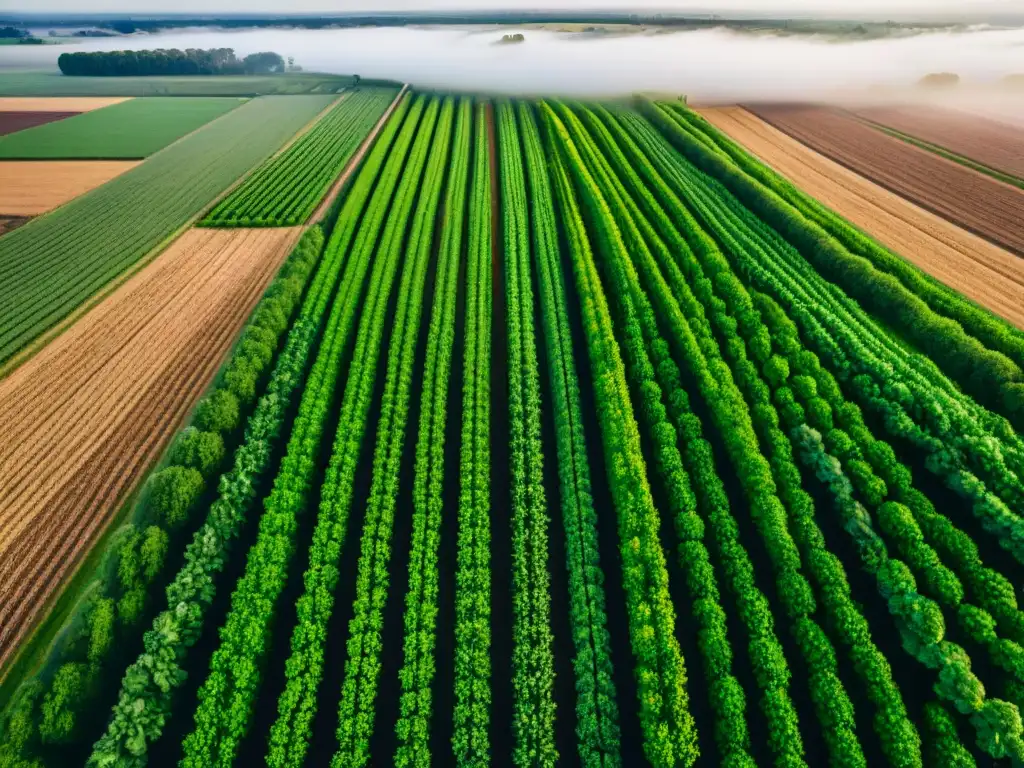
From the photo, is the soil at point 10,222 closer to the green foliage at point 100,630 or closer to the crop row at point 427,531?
the crop row at point 427,531

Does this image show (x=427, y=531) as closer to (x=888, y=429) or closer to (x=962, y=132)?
(x=888, y=429)

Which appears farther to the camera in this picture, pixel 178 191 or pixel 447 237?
pixel 178 191

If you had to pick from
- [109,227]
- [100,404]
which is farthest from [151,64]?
[100,404]

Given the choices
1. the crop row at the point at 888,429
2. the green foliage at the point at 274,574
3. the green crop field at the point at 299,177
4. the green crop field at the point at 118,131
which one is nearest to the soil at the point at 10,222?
the green crop field at the point at 299,177

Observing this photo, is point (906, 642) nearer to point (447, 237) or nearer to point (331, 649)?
point (331, 649)

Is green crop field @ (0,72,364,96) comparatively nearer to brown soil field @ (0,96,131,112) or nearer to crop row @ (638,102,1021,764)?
brown soil field @ (0,96,131,112)

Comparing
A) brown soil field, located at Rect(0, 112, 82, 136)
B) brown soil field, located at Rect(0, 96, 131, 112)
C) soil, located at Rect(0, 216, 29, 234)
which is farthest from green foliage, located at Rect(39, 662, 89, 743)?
brown soil field, located at Rect(0, 96, 131, 112)

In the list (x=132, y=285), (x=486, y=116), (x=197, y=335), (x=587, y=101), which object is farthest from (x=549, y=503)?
(x=587, y=101)
